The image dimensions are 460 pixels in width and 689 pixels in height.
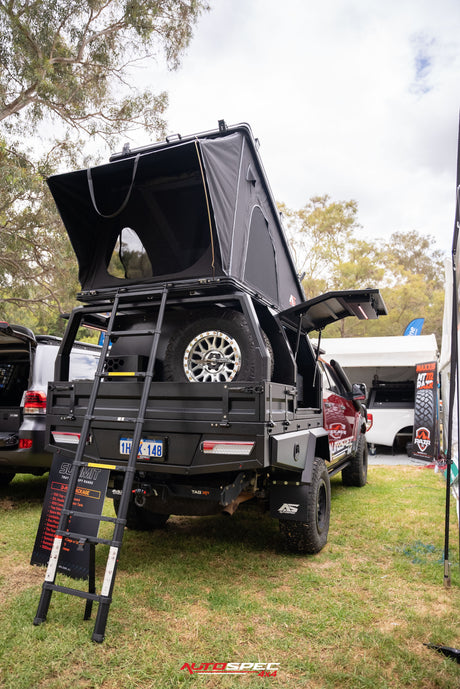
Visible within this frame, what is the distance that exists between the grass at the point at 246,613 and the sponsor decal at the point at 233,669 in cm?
3

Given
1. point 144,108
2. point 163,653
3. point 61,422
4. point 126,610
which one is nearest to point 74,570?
point 126,610

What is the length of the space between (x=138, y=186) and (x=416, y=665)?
381 centimetres

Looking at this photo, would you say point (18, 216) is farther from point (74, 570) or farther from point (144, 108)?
point (74, 570)

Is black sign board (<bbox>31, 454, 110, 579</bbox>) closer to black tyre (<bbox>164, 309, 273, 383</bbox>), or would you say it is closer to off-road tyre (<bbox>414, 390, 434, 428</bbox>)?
black tyre (<bbox>164, 309, 273, 383</bbox>)

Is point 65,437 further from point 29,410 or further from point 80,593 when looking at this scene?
point 29,410

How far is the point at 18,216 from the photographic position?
12609 mm

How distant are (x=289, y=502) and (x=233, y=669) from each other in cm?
162

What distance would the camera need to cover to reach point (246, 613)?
3211 mm

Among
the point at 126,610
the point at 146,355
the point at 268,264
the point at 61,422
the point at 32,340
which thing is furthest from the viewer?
the point at 32,340

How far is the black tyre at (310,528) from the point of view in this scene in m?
4.14

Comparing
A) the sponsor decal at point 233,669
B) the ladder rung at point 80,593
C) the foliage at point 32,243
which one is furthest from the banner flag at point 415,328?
the ladder rung at point 80,593

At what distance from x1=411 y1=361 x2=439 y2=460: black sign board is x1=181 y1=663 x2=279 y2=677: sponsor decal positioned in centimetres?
784

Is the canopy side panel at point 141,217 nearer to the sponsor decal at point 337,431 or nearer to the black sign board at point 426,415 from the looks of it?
the sponsor decal at point 337,431

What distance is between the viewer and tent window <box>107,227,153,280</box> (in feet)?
14.4
